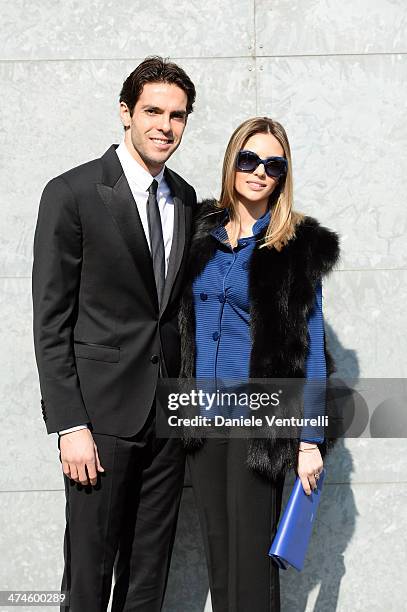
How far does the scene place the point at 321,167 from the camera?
3.76m

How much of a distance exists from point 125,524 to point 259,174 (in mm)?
1417

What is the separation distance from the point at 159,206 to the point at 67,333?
601mm

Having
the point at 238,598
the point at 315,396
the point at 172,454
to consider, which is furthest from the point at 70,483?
the point at 315,396

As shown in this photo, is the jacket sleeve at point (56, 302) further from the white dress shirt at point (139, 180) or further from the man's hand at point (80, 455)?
the white dress shirt at point (139, 180)

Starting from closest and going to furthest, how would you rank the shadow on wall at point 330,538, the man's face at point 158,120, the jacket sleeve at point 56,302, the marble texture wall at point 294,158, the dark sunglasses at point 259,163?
the jacket sleeve at point 56,302 < the man's face at point 158,120 < the dark sunglasses at point 259,163 < the marble texture wall at point 294,158 < the shadow on wall at point 330,538

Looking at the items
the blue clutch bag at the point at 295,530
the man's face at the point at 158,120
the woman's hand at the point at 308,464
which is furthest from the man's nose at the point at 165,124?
the blue clutch bag at the point at 295,530

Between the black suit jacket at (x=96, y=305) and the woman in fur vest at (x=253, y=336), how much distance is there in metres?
0.18

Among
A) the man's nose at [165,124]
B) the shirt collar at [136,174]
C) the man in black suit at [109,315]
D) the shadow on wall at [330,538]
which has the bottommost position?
the shadow on wall at [330,538]

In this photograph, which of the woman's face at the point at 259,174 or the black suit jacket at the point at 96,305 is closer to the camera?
the black suit jacket at the point at 96,305

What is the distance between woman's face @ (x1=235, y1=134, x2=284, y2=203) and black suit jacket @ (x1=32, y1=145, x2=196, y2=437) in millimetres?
395

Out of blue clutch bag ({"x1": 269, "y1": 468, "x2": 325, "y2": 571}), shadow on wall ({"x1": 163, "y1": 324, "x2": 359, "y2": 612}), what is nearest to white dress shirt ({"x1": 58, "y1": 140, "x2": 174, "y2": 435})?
blue clutch bag ({"x1": 269, "y1": 468, "x2": 325, "y2": 571})

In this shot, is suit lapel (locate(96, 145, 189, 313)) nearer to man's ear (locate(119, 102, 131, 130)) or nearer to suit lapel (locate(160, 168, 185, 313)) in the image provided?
suit lapel (locate(160, 168, 185, 313))

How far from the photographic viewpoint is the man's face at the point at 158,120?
2777mm

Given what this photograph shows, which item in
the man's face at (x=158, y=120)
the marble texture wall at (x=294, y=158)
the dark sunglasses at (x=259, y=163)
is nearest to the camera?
the man's face at (x=158, y=120)
